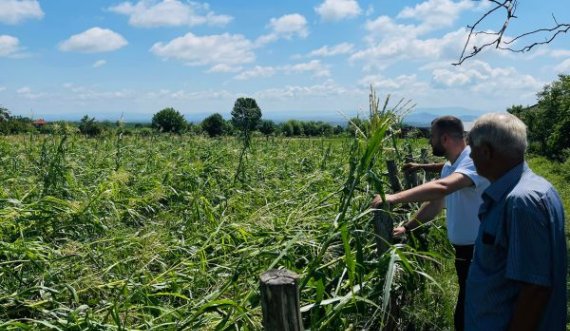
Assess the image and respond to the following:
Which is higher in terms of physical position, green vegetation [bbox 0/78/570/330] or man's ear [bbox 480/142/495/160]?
man's ear [bbox 480/142/495/160]

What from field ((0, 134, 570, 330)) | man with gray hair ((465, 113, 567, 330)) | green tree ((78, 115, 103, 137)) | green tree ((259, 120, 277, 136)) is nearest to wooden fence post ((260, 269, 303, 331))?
field ((0, 134, 570, 330))

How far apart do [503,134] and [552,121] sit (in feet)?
87.0

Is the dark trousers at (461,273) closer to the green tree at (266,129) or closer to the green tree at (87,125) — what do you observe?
the green tree at (87,125)

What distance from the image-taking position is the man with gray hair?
1741 mm

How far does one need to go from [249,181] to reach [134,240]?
3.15 meters

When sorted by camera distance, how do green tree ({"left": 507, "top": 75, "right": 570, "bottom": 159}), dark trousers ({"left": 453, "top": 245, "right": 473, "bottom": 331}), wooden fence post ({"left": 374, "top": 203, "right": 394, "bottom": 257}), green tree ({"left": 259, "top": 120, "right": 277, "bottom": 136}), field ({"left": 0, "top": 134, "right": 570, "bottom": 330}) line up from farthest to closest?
green tree ({"left": 507, "top": 75, "right": 570, "bottom": 159}), green tree ({"left": 259, "top": 120, "right": 277, "bottom": 136}), dark trousers ({"left": 453, "top": 245, "right": 473, "bottom": 331}), wooden fence post ({"left": 374, "top": 203, "right": 394, "bottom": 257}), field ({"left": 0, "top": 134, "right": 570, "bottom": 330})

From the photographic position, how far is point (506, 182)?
192cm

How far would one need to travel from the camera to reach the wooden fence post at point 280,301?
5.42 ft

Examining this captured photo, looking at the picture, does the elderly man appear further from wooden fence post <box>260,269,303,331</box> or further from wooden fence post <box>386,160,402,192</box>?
wooden fence post <box>260,269,303,331</box>

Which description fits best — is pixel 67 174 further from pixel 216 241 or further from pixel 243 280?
pixel 243 280

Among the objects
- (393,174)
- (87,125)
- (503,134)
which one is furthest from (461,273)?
(87,125)

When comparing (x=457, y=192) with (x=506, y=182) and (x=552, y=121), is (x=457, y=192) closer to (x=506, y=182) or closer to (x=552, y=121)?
(x=506, y=182)

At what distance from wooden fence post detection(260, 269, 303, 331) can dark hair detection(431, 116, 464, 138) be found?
86.0 inches

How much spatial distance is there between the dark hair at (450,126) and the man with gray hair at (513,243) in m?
1.53
